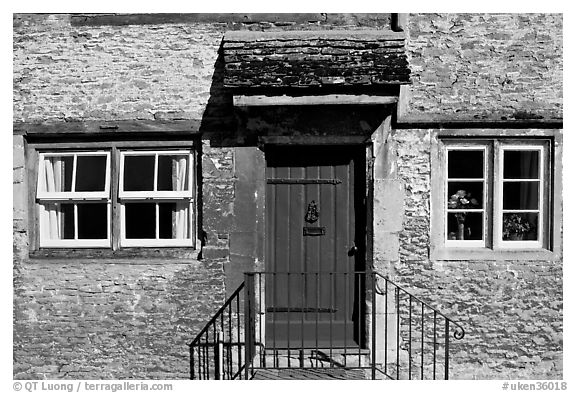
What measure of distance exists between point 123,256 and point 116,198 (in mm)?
679

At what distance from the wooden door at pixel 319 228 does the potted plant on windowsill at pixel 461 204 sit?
105 centimetres

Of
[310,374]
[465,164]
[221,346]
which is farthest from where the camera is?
[465,164]

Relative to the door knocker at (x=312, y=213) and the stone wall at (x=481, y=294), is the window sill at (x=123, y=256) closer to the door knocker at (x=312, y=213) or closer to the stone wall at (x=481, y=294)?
the door knocker at (x=312, y=213)

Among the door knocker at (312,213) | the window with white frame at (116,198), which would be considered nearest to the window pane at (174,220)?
the window with white frame at (116,198)

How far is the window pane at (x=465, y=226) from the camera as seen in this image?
23.3 feet

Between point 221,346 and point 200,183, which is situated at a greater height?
point 200,183

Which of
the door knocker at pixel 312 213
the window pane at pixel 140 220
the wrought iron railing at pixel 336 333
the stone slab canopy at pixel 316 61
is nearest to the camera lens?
the stone slab canopy at pixel 316 61

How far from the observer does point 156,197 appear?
707 cm

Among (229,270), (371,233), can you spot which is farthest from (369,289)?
(229,270)

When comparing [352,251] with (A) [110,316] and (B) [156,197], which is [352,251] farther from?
(A) [110,316]

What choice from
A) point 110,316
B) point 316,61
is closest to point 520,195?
point 316,61

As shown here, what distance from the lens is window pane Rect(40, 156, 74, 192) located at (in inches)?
284

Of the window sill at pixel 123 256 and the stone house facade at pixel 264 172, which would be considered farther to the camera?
the window sill at pixel 123 256

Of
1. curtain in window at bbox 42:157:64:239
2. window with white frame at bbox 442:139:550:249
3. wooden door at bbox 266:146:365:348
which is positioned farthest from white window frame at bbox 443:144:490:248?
curtain in window at bbox 42:157:64:239
